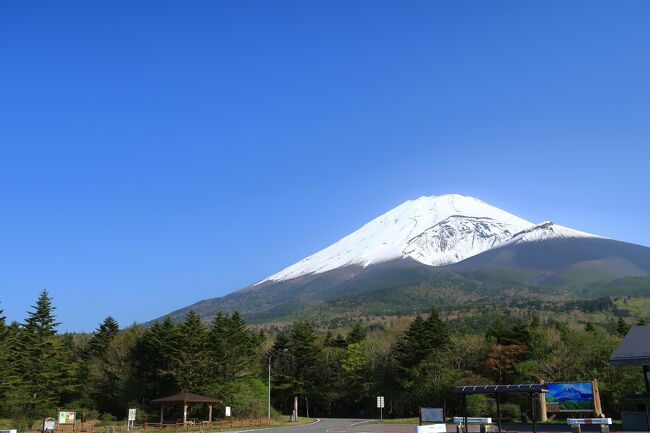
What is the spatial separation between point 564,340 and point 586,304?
115 metres

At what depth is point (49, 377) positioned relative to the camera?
59.4m

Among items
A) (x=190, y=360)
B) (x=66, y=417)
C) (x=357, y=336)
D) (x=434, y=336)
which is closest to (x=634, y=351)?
(x=434, y=336)

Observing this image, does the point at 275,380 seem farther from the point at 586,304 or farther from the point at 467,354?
the point at 586,304

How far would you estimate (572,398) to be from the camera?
139 ft

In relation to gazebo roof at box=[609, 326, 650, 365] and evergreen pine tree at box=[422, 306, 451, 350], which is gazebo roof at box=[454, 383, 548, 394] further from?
evergreen pine tree at box=[422, 306, 451, 350]

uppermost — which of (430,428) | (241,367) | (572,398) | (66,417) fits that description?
(241,367)

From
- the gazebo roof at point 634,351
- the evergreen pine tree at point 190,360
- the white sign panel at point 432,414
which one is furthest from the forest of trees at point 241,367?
the white sign panel at point 432,414

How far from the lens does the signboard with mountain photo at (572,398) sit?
41500 mm

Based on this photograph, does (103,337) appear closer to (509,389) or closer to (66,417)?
(66,417)

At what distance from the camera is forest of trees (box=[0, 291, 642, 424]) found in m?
54.6

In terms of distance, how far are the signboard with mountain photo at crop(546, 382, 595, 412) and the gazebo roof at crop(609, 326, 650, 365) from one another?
4.97 m

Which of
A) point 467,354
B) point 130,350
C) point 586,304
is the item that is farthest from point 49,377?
point 586,304

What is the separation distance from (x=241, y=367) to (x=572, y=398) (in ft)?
111

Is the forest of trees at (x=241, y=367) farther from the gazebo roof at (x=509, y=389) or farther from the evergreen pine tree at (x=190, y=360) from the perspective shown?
the gazebo roof at (x=509, y=389)
